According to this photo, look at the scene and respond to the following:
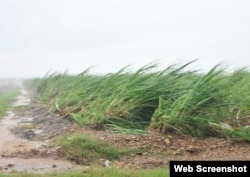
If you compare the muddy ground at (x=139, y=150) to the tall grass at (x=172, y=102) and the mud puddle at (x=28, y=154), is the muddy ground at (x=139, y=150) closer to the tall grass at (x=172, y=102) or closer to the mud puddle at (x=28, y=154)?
the mud puddle at (x=28, y=154)

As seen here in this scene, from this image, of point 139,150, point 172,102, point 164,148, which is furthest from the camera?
point 172,102

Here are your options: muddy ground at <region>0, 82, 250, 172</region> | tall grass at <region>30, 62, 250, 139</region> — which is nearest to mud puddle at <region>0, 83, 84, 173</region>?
muddy ground at <region>0, 82, 250, 172</region>

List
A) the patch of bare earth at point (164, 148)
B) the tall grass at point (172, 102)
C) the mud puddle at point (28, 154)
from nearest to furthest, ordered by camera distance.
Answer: the mud puddle at point (28, 154) → the patch of bare earth at point (164, 148) → the tall grass at point (172, 102)

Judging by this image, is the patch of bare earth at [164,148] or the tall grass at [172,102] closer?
the patch of bare earth at [164,148]

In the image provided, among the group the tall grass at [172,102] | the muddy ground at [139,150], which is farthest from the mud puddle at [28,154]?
the tall grass at [172,102]

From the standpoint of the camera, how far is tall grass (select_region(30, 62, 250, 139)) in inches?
293

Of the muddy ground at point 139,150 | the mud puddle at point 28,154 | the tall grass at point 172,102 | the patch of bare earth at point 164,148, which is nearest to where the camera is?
the mud puddle at point 28,154

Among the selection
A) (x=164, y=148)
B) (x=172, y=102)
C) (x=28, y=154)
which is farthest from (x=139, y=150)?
(x=28, y=154)

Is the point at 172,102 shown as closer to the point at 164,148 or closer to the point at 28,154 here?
the point at 164,148

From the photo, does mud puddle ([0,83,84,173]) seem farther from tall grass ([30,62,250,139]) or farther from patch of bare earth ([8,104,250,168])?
tall grass ([30,62,250,139])

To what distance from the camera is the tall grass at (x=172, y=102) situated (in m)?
7.44

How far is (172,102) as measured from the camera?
26.2ft

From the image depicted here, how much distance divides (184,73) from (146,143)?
84.4 inches

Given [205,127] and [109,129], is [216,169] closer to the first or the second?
[205,127]
